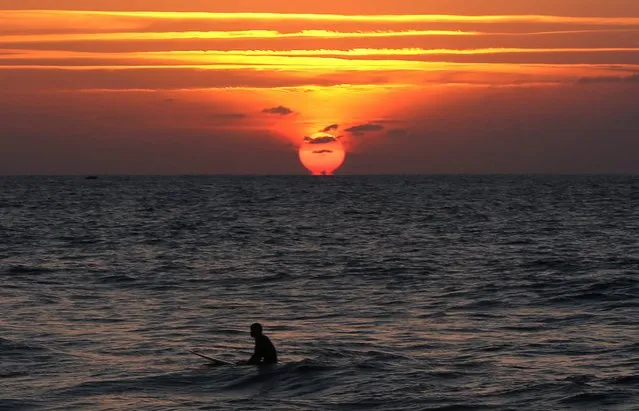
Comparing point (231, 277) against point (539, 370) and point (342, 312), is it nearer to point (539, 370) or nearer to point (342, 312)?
point (342, 312)

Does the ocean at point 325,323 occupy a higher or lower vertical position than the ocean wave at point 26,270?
lower

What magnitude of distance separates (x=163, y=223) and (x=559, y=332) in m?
58.0

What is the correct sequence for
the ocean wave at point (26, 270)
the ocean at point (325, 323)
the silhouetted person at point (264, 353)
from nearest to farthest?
the ocean at point (325, 323) < the silhouetted person at point (264, 353) < the ocean wave at point (26, 270)

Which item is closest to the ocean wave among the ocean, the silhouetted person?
the ocean

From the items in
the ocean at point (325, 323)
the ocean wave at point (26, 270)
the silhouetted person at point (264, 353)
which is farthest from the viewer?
the ocean wave at point (26, 270)

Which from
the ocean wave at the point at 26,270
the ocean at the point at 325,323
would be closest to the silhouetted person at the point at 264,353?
the ocean at the point at 325,323

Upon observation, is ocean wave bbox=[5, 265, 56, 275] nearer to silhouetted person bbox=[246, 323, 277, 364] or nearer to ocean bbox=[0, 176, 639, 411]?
ocean bbox=[0, 176, 639, 411]

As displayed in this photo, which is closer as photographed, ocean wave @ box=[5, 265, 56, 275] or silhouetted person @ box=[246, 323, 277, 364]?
silhouetted person @ box=[246, 323, 277, 364]

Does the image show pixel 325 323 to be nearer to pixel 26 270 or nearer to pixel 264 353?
pixel 264 353

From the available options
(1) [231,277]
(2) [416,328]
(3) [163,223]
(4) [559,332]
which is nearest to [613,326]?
(4) [559,332]

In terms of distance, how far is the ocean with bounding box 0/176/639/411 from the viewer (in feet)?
65.8

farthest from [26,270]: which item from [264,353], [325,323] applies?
[264,353]

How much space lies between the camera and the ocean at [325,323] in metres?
20.1

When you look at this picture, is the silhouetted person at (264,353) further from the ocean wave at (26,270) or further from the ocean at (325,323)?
→ the ocean wave at (26,270)
